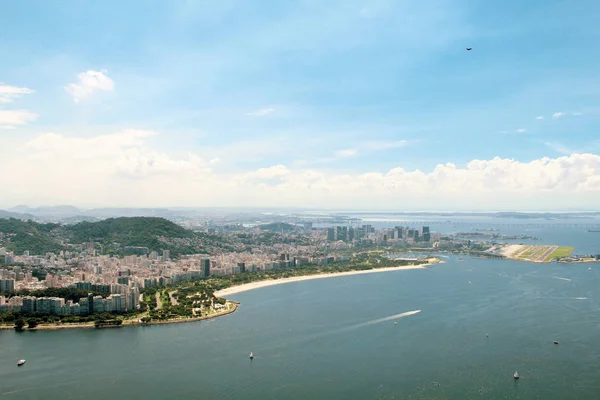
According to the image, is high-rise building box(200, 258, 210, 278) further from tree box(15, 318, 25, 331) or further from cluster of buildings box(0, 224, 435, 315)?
tree box(15, 318, 25, 331)

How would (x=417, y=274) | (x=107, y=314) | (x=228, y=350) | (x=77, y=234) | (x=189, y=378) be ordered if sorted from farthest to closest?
(x=77, y=234), (x=417, y=274), (x=107, y=314), (x=228, y=350), (x=189, y=378)

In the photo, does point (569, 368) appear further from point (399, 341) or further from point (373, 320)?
point (373, 320)

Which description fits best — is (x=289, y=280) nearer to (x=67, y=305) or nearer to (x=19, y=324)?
(x=67, y=305)

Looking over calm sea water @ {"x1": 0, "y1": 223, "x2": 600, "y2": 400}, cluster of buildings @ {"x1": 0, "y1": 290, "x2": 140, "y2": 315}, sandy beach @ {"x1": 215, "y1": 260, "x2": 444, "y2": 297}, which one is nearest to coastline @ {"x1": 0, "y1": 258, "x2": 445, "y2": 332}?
sandy beach @ {"x1": 215, "y1": 260, "x2": 444, "y2": 297}

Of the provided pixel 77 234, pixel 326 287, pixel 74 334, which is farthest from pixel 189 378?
pixel 77 234

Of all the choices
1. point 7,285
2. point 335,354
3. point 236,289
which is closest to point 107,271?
point 7,285
